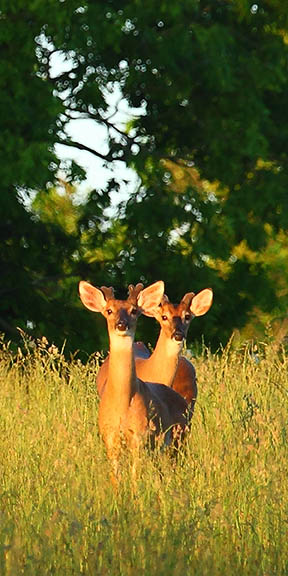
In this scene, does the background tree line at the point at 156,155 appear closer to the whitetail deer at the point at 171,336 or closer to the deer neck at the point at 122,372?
the whitetail deer at the point at 171,336

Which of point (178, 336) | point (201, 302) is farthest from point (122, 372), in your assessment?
point (201, 302)

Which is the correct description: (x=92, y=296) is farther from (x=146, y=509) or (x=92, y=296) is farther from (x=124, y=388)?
(x=146, y=509)

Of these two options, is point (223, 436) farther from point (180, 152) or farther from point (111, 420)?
point (180, 152)

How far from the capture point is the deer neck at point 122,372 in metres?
7.32

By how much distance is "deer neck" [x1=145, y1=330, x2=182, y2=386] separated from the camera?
29.6ft

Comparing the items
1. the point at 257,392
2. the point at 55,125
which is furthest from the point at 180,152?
the point at 257,392

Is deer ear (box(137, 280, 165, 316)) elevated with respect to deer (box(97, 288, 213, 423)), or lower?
lower

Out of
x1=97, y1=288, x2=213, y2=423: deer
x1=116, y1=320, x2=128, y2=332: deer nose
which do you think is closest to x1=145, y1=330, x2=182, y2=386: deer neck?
x1=97, y1=288, x2=213, y2=423: deer

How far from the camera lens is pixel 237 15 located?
1770 centimetres

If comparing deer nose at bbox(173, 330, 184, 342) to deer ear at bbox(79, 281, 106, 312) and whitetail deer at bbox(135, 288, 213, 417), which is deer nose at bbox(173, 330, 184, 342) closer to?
whitetail deer at bbox(135, 288, 213, 417)

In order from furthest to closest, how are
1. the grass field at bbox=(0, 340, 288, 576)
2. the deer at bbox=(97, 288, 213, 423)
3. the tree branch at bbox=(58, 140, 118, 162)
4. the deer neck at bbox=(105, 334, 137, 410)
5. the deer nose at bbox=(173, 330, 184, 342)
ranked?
the tree branch at bbox=(58, 140, 118, 162), the deer at bbox=(97, 288, 213, 423), the deer nose at bbox=(173, 330, 184, 342), the deer neck at bbox=(105, 334, 137, 410), the grass field at bbox=(0, 340, 288, 576)

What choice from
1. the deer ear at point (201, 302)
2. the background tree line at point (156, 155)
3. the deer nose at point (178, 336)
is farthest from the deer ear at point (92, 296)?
the background tree line at point (156, 155)

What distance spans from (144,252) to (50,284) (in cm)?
171

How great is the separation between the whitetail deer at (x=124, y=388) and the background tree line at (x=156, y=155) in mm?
7548
